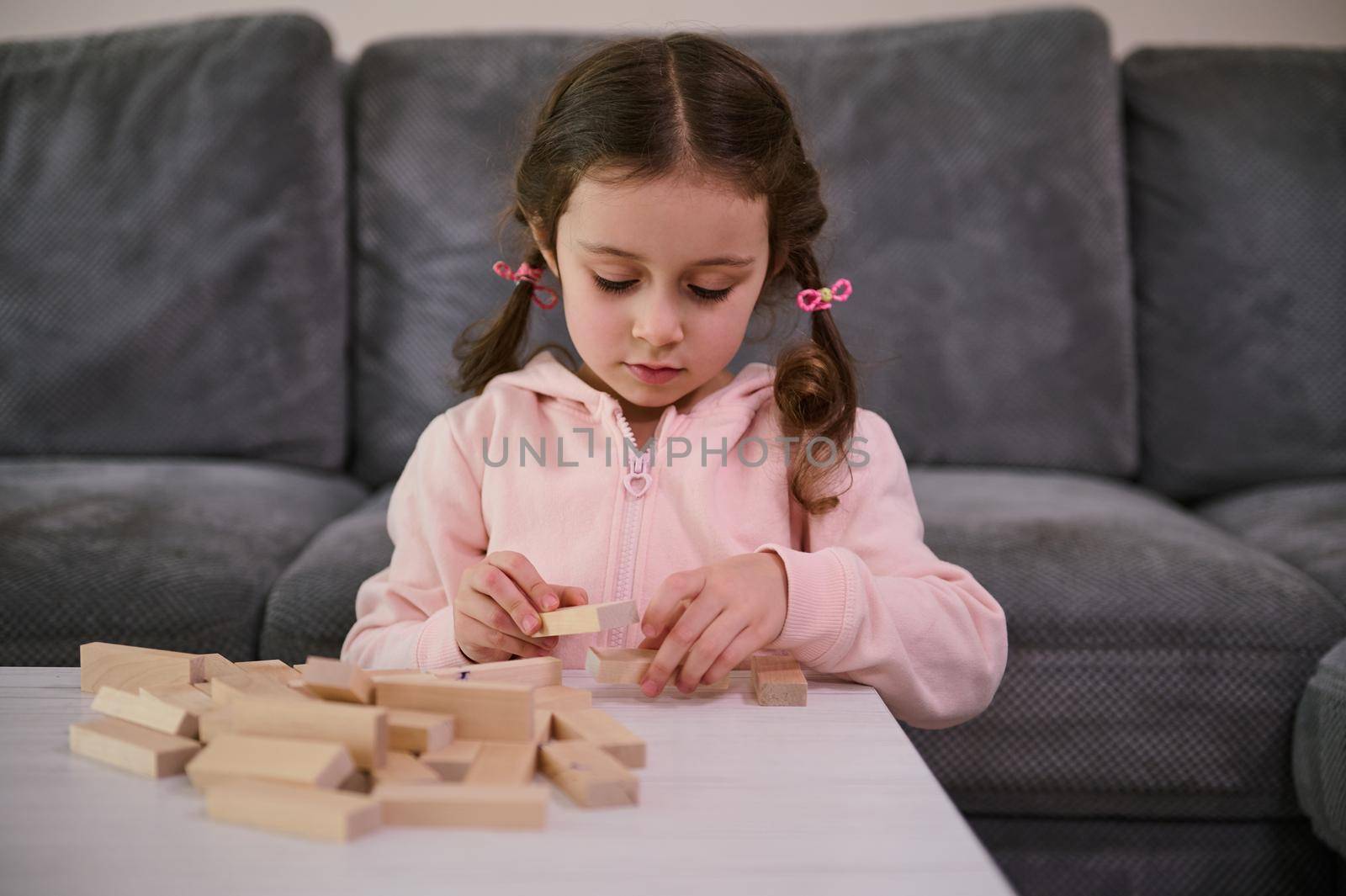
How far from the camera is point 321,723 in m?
0.63

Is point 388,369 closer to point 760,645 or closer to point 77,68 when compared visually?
point 77,68

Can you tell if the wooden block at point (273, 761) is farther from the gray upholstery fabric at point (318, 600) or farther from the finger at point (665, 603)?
the gray upholstery fabric at point (318, 600)

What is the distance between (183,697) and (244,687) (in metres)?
0.04

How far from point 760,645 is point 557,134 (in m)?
0.50

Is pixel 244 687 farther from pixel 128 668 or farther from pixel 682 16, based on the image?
pixel 682 16

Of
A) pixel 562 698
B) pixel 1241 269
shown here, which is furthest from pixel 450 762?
pixel 1241 269

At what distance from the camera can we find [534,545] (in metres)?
1.06

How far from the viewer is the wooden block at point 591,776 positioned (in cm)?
59

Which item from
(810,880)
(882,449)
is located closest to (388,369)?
(882,449)

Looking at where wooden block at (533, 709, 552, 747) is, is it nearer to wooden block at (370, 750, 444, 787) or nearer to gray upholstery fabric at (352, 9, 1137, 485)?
wooden block at (370, 750, 444, 787)

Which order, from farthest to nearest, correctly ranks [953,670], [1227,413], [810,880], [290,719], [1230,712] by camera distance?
1. [1227,413]
2. [1230,712]
3. [953,670]
4. [290,719]
5. [810,880]

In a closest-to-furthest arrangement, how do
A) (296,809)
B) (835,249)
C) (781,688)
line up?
(296,809) < (781,688) < (835,249)

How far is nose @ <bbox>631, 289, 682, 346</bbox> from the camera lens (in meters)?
0.95

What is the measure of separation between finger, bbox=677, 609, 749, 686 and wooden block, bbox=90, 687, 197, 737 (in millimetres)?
300
